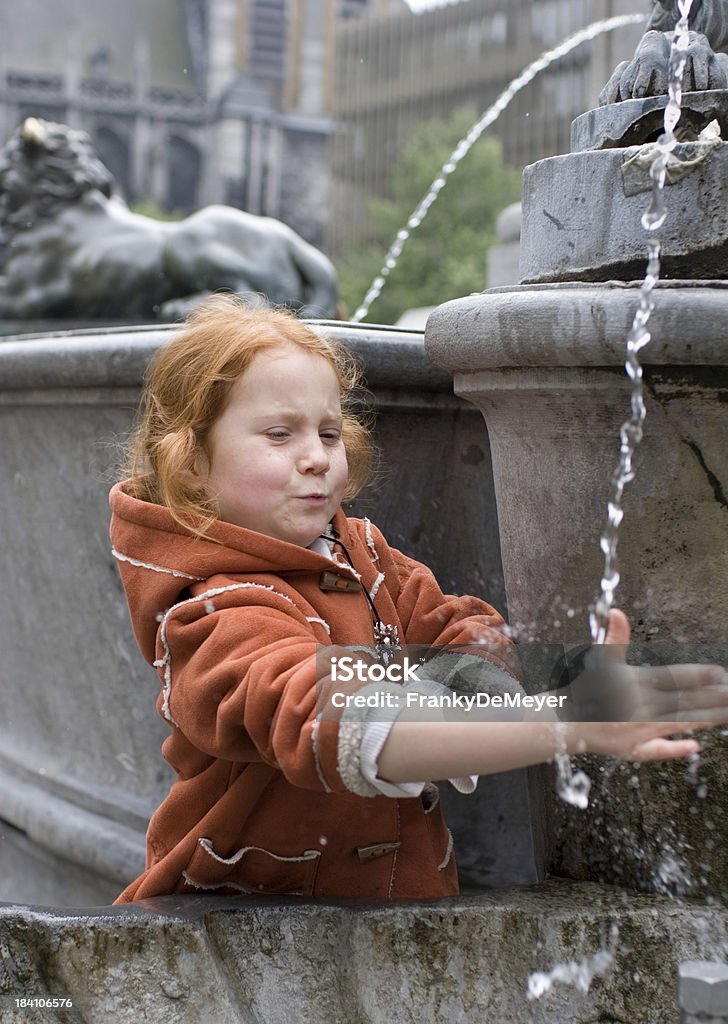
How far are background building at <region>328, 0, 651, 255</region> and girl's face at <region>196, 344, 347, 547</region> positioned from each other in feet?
130

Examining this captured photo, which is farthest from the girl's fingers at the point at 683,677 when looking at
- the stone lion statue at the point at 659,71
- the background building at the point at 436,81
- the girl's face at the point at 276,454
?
the background building at the point at 436,81

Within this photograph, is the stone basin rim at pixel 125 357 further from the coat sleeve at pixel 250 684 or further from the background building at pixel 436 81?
the background building at pixel 436 81

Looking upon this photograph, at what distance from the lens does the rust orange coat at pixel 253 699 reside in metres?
1.55

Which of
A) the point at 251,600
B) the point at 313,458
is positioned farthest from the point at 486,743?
the point at 313,458

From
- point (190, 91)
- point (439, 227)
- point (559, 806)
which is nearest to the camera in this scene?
point (559, 806)

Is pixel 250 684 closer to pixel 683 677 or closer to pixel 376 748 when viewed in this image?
pixel 376 748

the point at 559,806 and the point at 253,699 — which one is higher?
the point at 253,699

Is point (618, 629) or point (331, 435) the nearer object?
point (618, 629)

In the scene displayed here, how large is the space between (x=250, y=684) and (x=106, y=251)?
3435mm

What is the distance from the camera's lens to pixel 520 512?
1.86m

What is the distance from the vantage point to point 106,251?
4.66 meters

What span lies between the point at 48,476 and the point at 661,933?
1.59m

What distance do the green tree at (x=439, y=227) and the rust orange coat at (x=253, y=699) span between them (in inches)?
956

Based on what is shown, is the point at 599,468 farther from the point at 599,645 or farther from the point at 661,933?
the point at 661,933
